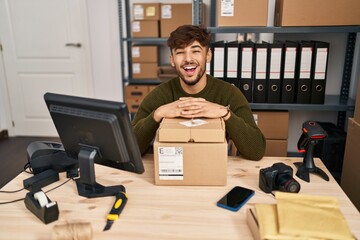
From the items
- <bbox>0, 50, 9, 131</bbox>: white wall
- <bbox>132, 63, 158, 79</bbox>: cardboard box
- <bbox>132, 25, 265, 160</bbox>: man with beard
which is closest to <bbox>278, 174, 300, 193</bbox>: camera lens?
<bbox>132, 25, 265, 160</bbox>: man with beard

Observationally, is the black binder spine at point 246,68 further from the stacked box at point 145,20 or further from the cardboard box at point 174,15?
the stacked box at point 145,20

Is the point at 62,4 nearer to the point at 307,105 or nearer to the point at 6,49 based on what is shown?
the point at 6,49

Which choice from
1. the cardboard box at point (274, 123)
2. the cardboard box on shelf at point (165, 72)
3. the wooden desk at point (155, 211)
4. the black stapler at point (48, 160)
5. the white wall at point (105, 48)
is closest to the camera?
the wooden desk at point (155, 211)

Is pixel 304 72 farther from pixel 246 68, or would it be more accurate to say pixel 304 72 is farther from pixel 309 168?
pixel 309 168

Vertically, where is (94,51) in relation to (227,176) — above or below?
above

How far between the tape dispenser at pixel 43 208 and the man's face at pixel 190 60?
824mm

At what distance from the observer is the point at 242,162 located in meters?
1.40

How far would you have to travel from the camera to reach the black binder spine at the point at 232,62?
2184mm

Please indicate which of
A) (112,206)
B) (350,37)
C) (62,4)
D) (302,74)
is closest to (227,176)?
(112,206)

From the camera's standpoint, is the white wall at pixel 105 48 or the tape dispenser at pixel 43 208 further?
the white wall at pixel 105 48

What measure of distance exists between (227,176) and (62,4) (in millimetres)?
2887

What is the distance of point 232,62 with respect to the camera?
7.26 ft

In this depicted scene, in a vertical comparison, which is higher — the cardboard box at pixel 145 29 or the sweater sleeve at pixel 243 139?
the cardboard box at pixel 145 29

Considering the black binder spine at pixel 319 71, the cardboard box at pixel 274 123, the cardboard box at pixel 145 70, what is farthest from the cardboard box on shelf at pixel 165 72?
the black binder spine at pixel 319 71
